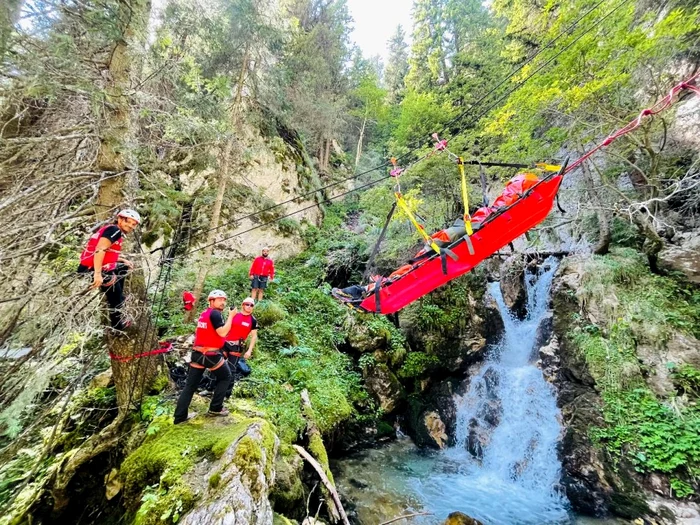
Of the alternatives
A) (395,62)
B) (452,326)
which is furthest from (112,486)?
(395,62)

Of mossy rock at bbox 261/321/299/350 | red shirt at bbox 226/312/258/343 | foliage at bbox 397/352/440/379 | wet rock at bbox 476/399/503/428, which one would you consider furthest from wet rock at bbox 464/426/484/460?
red shirt at bbox 226/312/258/343

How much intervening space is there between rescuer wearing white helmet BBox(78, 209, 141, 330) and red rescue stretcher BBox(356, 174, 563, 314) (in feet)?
12.3

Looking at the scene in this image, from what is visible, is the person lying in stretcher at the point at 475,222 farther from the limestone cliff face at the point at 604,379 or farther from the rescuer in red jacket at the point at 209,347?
the limestone cliff face at the point at 604,379

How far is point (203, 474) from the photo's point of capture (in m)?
3.05

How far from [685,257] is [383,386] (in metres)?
7.93

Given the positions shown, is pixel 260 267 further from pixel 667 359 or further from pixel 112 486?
pixel 667 359

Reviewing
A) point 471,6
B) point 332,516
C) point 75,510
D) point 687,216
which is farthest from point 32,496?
point 471,6

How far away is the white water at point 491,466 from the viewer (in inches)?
236

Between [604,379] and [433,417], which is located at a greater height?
[604,379]

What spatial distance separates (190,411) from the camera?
4.26 meters

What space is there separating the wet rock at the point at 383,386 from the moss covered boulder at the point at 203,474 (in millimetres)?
4945

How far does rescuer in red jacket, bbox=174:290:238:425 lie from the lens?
11.9ft

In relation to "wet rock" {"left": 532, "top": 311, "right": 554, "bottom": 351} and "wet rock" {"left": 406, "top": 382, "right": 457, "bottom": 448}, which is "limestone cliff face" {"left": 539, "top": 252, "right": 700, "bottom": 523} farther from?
"wet rock" {"left": 406, "top": 382, "right": 457, "bottom": 448}

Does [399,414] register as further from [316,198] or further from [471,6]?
[471,6]
